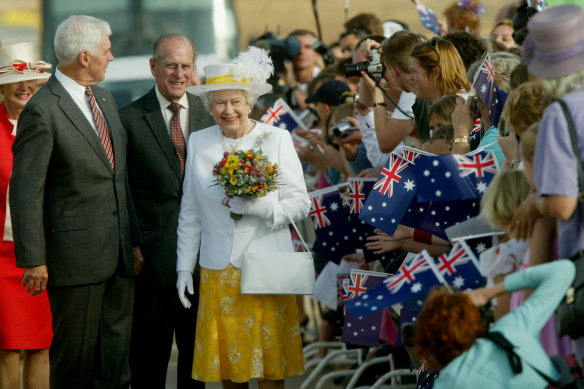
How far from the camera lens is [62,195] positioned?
5.55 meters

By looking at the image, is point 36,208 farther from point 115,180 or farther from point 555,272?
point 555,272

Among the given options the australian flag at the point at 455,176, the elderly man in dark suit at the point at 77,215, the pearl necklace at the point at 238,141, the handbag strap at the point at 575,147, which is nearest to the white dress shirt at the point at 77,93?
the elderly man in dark suit at the point at 77,215

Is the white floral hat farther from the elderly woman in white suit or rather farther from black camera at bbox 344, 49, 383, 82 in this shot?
black camera at bbox 344, 49, 383, 82

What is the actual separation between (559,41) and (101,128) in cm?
284

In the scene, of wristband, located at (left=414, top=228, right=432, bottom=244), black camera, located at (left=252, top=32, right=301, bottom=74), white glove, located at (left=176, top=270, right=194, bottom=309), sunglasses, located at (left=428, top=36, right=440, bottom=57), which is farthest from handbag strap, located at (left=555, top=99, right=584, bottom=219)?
black camera, located at (left=252, top=32, right=301, bottom=74)

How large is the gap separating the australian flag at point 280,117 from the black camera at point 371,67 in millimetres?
714

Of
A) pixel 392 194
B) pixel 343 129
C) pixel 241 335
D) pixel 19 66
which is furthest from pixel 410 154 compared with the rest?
pixel 19 66

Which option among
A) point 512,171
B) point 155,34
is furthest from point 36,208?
point 155,34

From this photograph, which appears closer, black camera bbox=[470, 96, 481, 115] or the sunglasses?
black camera bbox=[470, 96, 481, 115]

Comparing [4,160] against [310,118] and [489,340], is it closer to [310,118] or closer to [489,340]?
[310,118]

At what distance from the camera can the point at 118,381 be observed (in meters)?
5.82

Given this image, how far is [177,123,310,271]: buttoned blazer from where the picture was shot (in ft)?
17.7

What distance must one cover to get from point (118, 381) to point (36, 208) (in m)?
1.12

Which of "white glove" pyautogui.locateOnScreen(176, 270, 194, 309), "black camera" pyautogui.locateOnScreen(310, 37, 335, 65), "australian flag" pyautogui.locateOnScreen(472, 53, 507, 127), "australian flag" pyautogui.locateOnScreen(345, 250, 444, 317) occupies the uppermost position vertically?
"black camera" pyautogui.locateOnScreen(310, 37, 335, 65)
